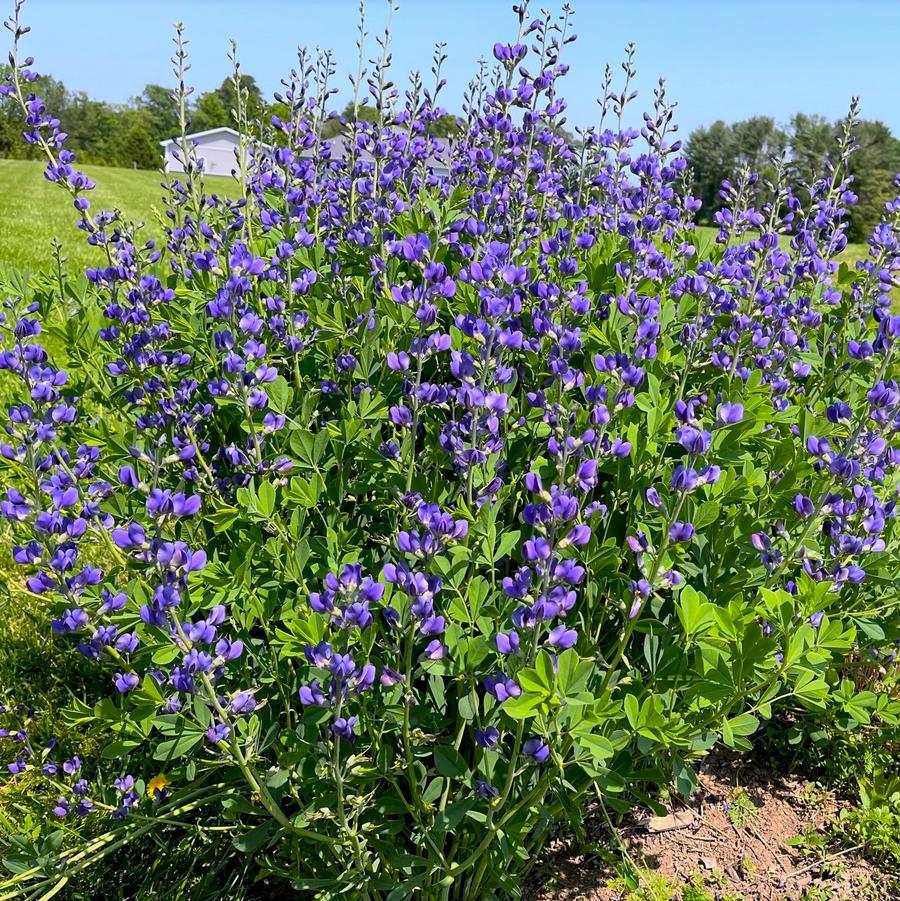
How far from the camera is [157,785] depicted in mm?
2707

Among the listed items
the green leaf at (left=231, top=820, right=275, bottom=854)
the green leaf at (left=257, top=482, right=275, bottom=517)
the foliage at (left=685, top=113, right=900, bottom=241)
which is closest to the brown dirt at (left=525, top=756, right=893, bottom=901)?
the green leaf at (left=231, top=820, right=275, bottom=854)

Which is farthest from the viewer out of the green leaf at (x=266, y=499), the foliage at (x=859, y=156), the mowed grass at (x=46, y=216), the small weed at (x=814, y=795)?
the foliage at (x=859, y=156)

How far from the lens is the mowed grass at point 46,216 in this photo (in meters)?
9.45

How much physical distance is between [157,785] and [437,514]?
1.60m

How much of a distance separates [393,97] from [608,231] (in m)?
1.22

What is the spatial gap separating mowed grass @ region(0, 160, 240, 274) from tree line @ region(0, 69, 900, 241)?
129 cm

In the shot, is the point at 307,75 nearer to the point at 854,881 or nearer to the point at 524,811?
the point at 524,811

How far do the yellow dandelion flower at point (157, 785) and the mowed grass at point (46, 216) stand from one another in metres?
2.08

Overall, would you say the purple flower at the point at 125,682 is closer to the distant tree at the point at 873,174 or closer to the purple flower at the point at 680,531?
the purple flower at the point at 680,531

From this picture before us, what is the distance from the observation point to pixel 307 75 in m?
3.46

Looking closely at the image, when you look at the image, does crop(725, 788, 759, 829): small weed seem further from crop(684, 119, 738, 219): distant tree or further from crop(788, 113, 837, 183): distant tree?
crop(684, 119, 738, 219): distant tree

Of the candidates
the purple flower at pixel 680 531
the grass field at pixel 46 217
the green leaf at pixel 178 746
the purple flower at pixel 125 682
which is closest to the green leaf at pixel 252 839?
the green leaf at pixel 178 746

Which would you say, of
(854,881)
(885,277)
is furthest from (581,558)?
(885,277)

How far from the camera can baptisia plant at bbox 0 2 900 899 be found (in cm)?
190
